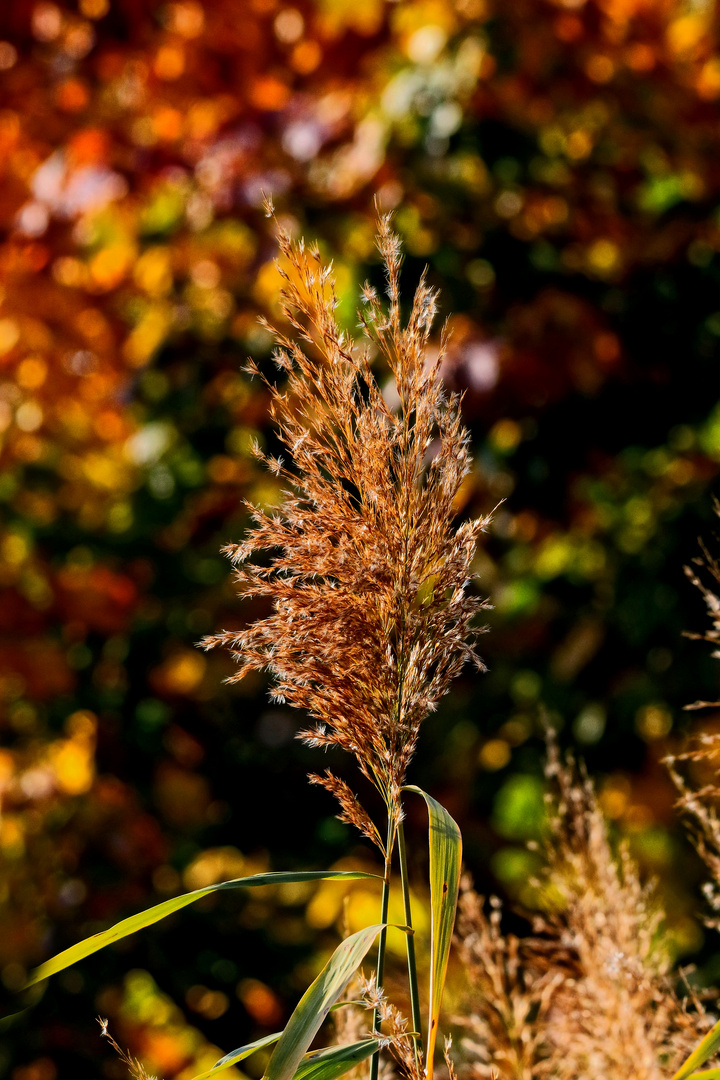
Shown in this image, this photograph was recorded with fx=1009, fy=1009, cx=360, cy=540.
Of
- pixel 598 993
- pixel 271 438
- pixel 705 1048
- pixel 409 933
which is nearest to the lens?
pixel 705 1048

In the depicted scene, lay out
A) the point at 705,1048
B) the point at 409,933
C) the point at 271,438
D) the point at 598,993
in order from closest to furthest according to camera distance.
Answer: the point at 705,1048, the point at 409,933, the point at 598,993, the point at 271,438

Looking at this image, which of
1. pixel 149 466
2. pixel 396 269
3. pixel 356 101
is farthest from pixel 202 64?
pixel 396 269

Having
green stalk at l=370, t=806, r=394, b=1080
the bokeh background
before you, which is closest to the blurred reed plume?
green stalk at l=370, t=806, r=394, b=1080

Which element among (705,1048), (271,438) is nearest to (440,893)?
(705,1048)

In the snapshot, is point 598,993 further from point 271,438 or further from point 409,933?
point 271,438

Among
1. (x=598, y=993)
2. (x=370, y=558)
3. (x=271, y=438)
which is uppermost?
(x=271, y=438)

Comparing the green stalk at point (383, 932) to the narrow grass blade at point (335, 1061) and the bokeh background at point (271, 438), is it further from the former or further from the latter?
the bokeh background at point (271, 438)

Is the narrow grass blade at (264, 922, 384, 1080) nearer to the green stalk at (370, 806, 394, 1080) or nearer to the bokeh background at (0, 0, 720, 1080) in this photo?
the green stalk at (370, 806, 394, 1080)

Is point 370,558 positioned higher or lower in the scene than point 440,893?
higher
